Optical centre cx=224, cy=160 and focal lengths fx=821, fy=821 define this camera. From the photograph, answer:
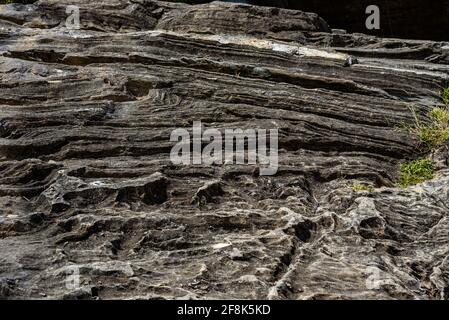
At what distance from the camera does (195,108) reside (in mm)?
12977

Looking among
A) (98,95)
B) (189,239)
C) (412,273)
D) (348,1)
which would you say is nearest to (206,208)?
(189,239)

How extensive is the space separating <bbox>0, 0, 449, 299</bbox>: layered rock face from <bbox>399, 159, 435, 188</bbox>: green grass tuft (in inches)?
6.1

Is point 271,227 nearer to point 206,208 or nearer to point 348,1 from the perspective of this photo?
point 206,208

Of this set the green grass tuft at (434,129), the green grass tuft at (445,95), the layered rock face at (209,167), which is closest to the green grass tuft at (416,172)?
the layered rock face at (209,167)

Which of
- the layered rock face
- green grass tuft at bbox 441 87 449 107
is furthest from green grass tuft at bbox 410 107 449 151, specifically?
green grass tuft at bbox 441 87 449 107

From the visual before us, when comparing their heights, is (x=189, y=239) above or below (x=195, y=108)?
below

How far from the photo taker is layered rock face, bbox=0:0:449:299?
9.09 meters

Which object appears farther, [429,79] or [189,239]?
[429,79]

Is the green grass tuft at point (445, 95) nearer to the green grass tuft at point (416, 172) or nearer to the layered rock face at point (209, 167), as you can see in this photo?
the layered rock face at point (209, 167)

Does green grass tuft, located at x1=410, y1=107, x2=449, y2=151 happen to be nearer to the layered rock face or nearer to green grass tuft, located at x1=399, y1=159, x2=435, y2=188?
the layered rock face

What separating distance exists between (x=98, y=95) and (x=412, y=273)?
6.23 m

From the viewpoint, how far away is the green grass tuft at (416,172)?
11.7 metres

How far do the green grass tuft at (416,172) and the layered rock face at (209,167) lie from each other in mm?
156

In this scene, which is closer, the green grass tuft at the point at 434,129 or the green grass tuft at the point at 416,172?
the green grass tuft at the point at 416,172
